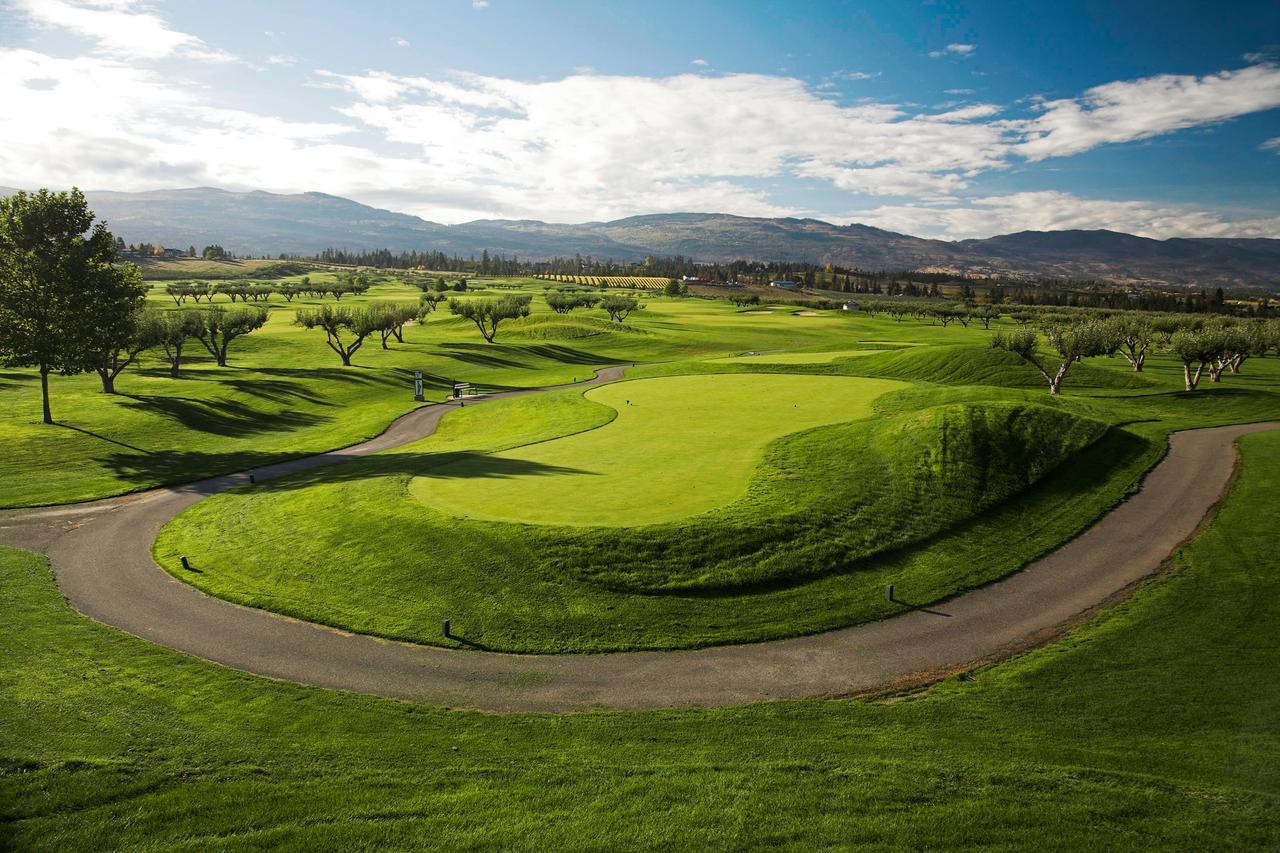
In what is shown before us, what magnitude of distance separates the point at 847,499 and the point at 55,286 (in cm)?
5528

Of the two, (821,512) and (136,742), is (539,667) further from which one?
(821,512)

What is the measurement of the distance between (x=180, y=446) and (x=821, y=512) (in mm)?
47676

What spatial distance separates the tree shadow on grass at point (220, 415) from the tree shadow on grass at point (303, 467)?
8.44 metres

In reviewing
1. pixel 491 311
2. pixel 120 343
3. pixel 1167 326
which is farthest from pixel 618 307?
pixel 120 343

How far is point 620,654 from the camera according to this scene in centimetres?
2117

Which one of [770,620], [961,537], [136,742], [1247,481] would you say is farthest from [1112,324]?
[136,742]

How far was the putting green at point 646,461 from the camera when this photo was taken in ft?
97.3

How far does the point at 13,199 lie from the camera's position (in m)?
47.6

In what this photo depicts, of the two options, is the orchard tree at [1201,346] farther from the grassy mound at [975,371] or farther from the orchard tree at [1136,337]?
the orchard tree at [1136,337]

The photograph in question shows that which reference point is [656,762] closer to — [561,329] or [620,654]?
[620,654]

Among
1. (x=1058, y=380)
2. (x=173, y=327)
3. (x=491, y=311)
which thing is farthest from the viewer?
(x=491, y=311)

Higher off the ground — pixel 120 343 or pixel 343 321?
pixel 343 321

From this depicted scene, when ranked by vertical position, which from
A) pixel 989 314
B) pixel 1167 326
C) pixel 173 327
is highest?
pixel 989 314

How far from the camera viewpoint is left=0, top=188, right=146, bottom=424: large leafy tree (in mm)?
46438
